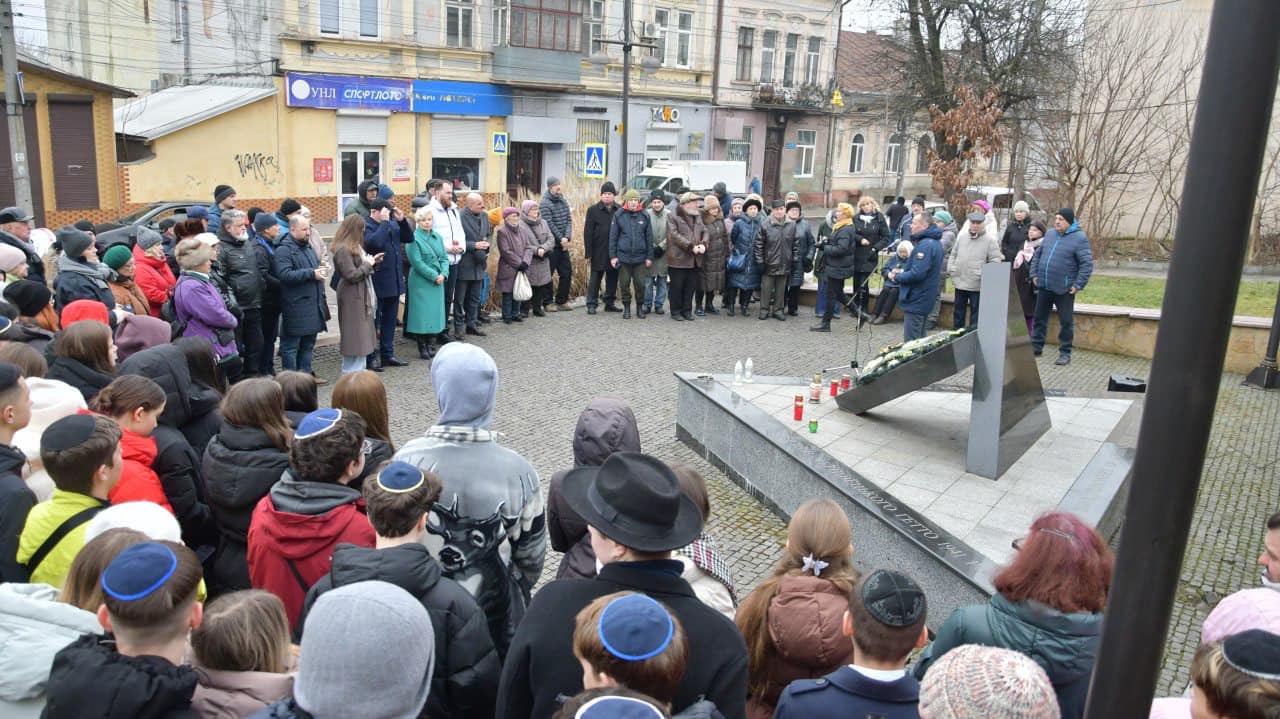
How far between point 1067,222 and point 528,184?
23000 millimetres

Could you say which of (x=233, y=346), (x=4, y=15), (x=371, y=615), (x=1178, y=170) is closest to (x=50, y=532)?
(x=371, y=615)

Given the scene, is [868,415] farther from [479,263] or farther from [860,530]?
[479,263]

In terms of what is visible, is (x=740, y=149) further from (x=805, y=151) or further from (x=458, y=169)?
(x=458, y=169)

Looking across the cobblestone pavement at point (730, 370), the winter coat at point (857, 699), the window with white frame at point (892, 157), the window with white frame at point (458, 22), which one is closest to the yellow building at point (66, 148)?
the window with white frame at point (458, 22)

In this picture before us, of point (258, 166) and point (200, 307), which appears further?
point (258, 166)

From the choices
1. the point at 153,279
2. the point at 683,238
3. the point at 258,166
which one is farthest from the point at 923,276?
the point at 258,166

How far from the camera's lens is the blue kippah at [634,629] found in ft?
7.36

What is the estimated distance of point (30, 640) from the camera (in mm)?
2598

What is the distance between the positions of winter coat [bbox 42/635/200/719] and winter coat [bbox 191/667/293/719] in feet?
0.22

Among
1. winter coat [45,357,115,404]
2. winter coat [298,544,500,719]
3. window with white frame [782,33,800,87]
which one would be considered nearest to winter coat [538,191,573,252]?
winter coat [45,357,115,404]

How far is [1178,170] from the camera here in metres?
19.7

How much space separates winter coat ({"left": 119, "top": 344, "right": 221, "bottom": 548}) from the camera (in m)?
4.32

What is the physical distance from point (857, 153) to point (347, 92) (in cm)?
2472

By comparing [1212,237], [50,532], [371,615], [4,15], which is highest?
[4,15]
